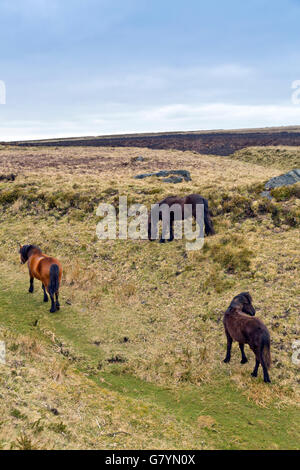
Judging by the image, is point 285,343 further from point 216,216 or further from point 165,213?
point 216,216

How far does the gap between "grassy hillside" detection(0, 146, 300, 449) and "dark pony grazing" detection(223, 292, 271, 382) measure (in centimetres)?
52

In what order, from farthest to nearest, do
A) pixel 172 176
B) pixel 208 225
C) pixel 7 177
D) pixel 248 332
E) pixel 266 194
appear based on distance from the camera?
pixel 7 177, pixel 172 176, pixel 266 194, pixel 208 225, pixel 248 332

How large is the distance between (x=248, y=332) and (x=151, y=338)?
3430 millimetres

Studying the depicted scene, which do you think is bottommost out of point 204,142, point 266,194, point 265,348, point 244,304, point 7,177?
point 265,348

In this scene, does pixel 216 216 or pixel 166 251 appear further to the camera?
pixel 216 216

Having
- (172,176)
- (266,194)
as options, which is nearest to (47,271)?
(266,194)

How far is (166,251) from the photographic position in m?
15.5

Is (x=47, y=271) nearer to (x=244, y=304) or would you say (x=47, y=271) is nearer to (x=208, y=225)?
(x=244, y=304)

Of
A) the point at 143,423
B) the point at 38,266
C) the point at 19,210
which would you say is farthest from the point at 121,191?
the point at 143,423

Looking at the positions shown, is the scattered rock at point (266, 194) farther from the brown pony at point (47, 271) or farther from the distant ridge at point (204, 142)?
the distant ridge at point (204, 142)

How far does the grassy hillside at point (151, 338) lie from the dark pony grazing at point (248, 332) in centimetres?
52

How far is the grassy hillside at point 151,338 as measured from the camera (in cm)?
596

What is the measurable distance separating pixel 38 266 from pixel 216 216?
35.4ft

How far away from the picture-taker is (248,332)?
24.4 ft
